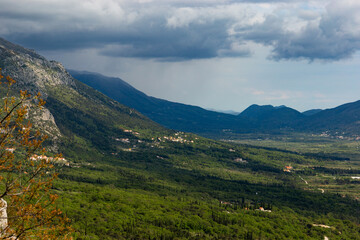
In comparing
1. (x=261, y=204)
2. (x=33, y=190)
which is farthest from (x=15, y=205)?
(x=261, y=204)

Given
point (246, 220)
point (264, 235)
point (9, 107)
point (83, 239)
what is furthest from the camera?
point (246, 220)

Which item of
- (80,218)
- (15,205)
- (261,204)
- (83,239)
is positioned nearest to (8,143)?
(15,205)

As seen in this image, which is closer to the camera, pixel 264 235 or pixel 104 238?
pixel 104 238

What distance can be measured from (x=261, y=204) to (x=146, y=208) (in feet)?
255

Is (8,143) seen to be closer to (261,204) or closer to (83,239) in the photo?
(83,239)

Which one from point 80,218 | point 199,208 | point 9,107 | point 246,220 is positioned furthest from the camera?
point 199,208

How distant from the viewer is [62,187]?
584 feet

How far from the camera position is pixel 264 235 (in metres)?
139

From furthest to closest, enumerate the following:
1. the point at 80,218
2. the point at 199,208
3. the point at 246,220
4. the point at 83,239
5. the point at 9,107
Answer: the point at 199,208 < the point at 246,220 < the point at 80,218 < the point at 83,239 < the point at 9,107

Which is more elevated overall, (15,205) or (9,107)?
(9,107)

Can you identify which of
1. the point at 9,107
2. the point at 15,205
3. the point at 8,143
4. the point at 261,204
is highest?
the point at 9,107

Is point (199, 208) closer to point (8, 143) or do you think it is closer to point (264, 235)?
point (264, 235)

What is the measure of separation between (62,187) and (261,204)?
119 metres

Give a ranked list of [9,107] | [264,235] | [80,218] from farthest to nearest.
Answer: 1. [264,235]
2. [80,218]
3. [9,107]
